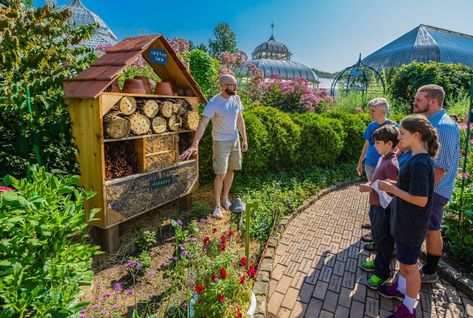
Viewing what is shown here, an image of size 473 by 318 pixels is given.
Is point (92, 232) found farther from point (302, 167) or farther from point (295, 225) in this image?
point (302, 167)

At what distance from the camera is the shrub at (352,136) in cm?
695

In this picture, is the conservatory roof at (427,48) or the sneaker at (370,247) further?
the conservatory roof at (427,48)

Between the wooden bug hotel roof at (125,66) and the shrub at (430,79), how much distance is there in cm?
1150

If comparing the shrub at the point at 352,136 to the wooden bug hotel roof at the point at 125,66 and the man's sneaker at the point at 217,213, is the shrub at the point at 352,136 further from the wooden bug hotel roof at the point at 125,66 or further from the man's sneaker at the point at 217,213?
the wooden bug hotel roof at the point at 125,66

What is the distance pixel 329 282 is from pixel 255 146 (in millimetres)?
2705

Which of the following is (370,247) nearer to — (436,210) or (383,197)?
(436,210)

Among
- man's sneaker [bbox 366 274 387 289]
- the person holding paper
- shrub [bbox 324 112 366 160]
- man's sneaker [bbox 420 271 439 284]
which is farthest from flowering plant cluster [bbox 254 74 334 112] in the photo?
man's sneaker [bbox 366 274 387 289]

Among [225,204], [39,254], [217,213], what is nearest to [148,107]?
[217,213]

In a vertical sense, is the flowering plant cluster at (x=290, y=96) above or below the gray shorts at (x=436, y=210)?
above

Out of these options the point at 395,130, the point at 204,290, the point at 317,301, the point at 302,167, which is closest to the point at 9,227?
the point at 204,290

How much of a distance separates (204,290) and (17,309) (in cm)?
99

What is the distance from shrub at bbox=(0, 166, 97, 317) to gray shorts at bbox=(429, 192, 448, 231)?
2784mm

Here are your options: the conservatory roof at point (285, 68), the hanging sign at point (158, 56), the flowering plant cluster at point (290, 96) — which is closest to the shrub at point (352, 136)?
the flowering plant cluster at point (290, 96)

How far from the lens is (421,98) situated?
2691mm
